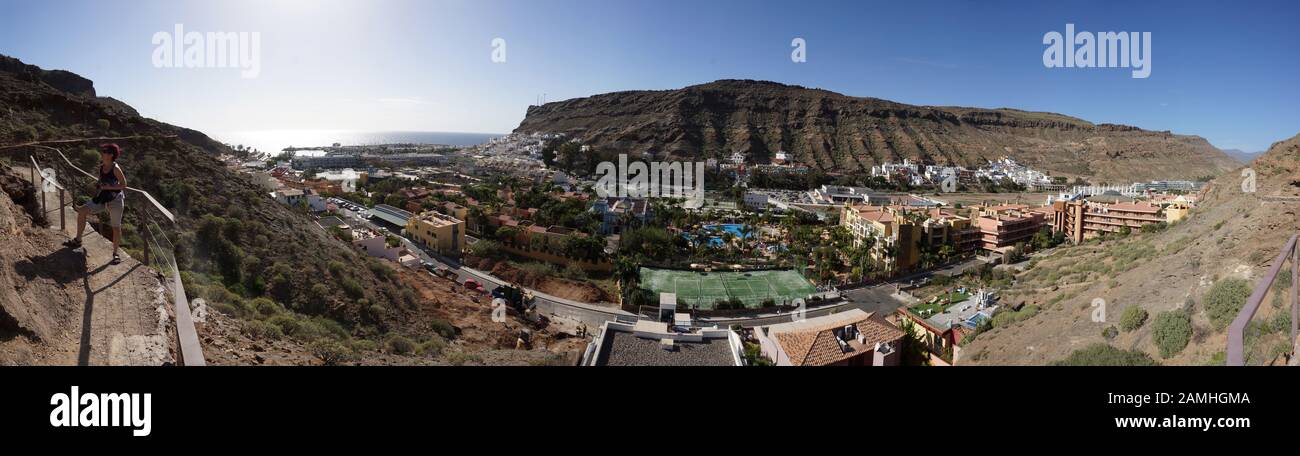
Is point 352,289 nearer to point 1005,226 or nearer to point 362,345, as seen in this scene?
point 362,345

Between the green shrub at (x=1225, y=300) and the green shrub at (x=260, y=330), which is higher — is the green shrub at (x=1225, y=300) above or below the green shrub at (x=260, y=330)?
above

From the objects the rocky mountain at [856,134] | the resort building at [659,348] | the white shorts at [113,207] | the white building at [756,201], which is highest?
the rocky mountain at [856,134]

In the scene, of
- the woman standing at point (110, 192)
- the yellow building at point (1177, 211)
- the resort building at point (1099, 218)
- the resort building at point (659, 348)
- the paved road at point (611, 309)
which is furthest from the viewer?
the resort building at point (1099, 218)

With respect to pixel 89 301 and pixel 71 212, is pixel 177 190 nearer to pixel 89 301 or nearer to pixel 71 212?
pixel 71 212

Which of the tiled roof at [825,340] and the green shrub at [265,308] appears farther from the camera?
the tiled roof at [825,340]

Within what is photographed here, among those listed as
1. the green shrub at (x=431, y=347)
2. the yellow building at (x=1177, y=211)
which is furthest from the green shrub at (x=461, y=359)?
the yellow building at (x=1177, y=211)

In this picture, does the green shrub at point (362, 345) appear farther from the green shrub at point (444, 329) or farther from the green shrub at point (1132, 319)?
the green shrub at point (1132, 319)
